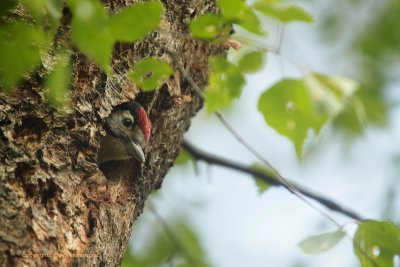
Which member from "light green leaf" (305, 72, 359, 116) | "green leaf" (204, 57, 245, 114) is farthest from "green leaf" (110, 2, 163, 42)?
"light green leaf" (305, 72, 359, 116)

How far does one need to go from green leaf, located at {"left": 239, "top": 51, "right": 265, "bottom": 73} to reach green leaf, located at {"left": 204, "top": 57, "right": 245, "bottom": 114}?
0.04 meters

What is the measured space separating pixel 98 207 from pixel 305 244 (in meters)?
0.83

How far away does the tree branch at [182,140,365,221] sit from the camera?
12.2 feet

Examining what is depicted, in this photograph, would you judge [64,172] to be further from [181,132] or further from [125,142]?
[125,142]

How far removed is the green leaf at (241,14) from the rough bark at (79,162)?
301mm

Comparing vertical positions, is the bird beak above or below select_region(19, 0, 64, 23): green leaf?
below

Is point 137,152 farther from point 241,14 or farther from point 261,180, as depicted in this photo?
point 241,14

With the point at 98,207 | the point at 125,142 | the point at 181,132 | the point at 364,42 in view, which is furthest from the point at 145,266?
the point at 364,42

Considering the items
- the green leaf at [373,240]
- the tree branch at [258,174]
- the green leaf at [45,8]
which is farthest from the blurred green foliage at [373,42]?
the green leaf at [45,8]

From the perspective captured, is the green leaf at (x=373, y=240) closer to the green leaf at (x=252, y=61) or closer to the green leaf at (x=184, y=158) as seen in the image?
the green leaf at (x=252, y=61)

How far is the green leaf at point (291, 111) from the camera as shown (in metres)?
2.52

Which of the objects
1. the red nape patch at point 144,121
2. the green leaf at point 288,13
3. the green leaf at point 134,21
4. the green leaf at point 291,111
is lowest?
the red nape patch at point 144,121

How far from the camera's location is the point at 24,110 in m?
2.30

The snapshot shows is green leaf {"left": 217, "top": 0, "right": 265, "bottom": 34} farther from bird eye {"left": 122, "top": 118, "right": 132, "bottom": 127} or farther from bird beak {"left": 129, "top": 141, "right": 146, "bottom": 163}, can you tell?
bird eye {"left": 122, "top": 118, "right": 132, "bottom": 127}
